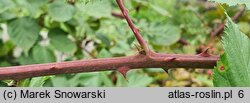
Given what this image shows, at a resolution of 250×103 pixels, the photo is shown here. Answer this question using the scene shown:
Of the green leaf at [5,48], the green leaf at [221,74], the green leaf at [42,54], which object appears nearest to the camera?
the green leaf at [221,74]

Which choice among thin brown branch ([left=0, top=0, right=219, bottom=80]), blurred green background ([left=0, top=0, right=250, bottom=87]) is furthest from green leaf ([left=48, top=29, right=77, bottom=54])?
thin brown branch ([left=0, top=0, right=219, bottom=80])

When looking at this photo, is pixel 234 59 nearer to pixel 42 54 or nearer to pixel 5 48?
pixel 42 54

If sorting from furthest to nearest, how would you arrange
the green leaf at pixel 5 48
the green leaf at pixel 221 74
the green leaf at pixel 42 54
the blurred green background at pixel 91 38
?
the green leaf at pixel 5 48 → the green leaf at pixel 42 54 → the blurred green background at pixel 91 38 → the green leaf at pixel 221 74

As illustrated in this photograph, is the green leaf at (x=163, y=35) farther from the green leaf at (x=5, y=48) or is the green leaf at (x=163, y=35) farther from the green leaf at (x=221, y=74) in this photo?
the green leaf at (x=221, y=74)

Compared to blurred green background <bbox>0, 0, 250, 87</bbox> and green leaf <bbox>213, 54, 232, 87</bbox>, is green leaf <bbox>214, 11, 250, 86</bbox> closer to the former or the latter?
green leaf <bbox>213, 54, 232, 87</bbox>

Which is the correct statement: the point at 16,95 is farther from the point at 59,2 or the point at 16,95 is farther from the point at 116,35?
the point at 116,35

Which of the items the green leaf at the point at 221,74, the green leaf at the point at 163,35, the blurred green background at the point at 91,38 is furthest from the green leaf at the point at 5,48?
the green leaf at the point at 221,74
